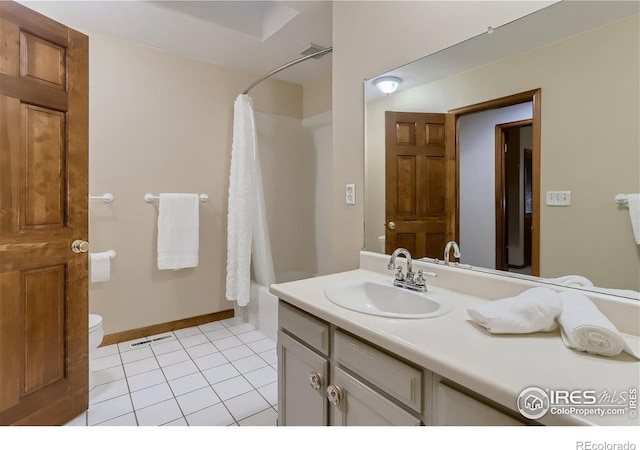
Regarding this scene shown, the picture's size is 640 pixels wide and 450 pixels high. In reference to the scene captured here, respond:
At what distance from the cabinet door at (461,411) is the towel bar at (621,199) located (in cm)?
70

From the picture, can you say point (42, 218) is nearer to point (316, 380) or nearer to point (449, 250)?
point (316, 380)

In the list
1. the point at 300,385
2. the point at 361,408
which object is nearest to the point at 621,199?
the point at 361,408

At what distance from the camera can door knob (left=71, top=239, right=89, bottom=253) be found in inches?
62.2

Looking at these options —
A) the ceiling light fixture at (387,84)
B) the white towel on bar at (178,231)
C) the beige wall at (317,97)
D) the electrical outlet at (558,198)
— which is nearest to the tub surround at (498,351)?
the electrical outlet at (558,198)

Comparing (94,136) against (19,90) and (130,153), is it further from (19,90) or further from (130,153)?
(19,90)

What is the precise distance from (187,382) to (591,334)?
202 cm

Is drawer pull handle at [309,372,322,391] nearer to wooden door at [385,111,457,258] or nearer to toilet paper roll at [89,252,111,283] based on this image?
wooden door at [385,111,457,258]

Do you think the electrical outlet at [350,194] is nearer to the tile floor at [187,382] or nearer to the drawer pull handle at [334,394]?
the drawer pull handle at [334,394]

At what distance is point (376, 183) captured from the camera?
5.25ft

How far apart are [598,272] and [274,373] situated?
178 centimetres

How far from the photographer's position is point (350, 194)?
5.75 feet

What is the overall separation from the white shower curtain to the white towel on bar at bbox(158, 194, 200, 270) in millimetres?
298

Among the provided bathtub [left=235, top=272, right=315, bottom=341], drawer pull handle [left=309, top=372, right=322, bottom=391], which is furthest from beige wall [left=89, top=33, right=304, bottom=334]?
drawer pull handle [left=309, top=372, right=322, bottom=391]
